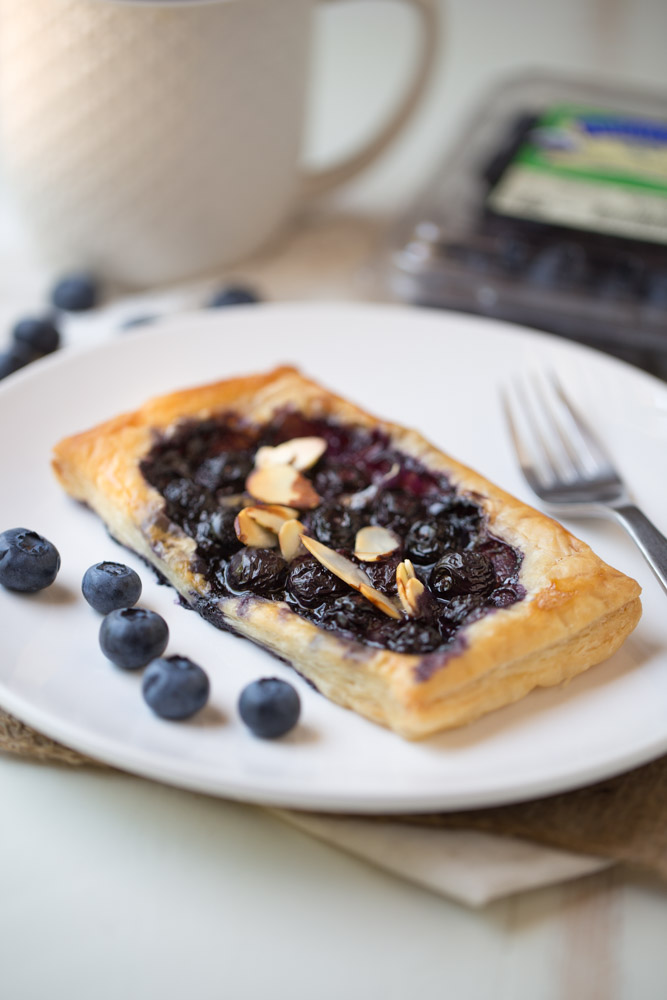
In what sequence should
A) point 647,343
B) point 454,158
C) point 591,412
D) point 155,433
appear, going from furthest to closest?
point 454,158 → point 647,343 → point 591,412 → point 155,433

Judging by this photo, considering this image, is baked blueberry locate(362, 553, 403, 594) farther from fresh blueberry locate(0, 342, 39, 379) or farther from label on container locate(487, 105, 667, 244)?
label on container locate(487, 105, 667, 244)

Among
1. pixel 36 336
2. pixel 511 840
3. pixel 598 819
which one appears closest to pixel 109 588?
pixel 511 840

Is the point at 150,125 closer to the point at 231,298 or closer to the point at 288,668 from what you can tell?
the point at 231,298

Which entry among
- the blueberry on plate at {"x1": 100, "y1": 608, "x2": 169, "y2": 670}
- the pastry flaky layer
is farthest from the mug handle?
the blueberry on plate at {"x1": 100, "y1": 608, "x2": 169, "y2": 670}

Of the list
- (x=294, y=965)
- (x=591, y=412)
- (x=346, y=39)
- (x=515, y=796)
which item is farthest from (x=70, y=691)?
(x=346, y=39)

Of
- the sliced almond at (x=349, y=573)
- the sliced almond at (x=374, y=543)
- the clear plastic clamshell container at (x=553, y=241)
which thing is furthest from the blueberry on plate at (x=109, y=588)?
the clear plastic clamshell container at (x=553, y=241)

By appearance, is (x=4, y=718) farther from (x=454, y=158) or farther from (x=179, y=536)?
(x=454, y=158)
